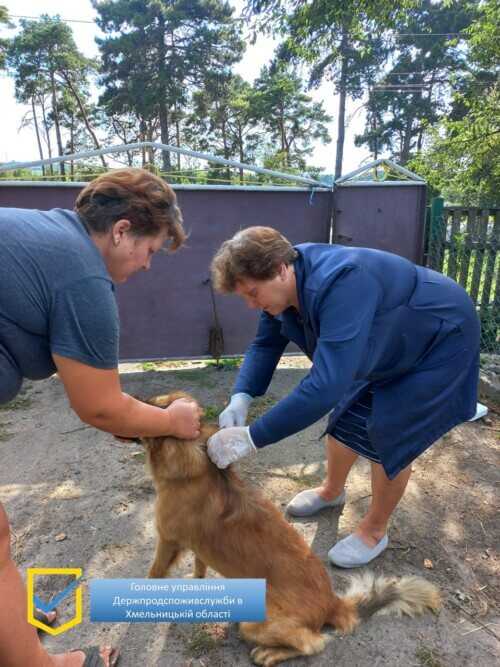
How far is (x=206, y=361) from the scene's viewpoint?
240 inches

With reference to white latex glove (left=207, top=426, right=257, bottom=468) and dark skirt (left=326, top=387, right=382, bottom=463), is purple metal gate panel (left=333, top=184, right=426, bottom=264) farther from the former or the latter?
white latex glove (left=207, top=426, right=257, bottom=468)

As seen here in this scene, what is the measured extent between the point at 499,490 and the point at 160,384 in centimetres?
352

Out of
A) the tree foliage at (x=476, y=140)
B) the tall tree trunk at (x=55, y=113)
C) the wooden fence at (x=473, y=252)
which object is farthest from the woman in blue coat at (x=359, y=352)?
the tall tree trunk at (x=55, y=113)

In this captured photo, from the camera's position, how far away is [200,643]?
7.03ft

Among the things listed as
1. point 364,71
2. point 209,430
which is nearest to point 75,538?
point 209,430

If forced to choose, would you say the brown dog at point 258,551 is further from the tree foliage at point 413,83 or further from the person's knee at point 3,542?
the tree foliage at point 413,83

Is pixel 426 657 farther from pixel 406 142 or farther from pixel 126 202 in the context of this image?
pixel 406 142

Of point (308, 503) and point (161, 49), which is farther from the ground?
point (161, 49)

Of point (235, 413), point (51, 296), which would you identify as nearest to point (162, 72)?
point (235, 413)

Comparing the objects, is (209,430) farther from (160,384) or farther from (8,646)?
(160,384)

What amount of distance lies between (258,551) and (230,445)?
18.9 inches

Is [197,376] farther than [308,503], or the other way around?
[197,376]

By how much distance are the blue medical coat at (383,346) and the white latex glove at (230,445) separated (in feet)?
0.17

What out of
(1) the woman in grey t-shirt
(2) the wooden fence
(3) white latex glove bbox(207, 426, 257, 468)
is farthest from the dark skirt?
(2) the wooden fence
